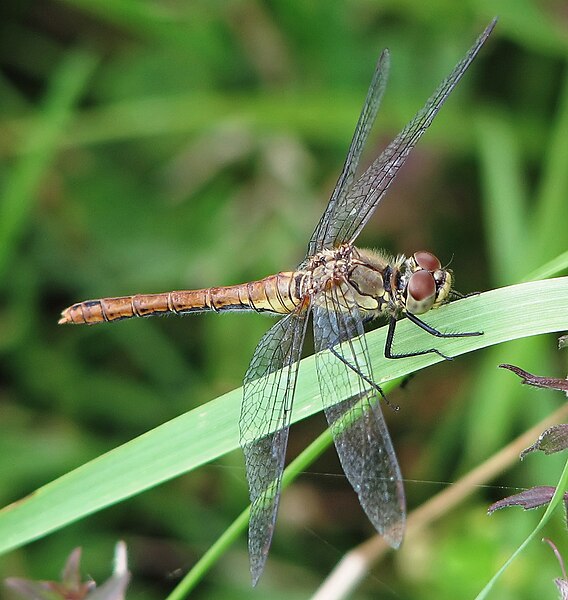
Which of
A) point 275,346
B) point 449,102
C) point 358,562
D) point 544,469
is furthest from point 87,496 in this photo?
point 449,102

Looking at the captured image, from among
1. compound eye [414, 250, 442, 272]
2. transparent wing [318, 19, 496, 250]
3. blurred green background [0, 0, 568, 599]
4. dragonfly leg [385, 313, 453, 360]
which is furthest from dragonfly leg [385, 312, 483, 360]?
blurred green background [0, 0, 568, 599]

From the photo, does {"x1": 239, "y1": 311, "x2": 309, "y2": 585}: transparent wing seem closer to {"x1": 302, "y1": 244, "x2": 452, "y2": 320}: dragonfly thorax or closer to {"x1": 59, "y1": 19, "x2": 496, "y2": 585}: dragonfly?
{"x1": 59, "y1": 19, "x2": 496, "y2": 585}: dragonfly

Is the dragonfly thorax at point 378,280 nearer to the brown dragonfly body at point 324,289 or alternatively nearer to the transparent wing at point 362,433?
the brown dragonfly body at point 324,289

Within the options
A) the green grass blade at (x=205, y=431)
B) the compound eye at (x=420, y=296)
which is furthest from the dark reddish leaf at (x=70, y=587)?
the compound eye at (x=420, y=296)

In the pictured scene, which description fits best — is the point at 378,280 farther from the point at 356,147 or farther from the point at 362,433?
the point at 362,433

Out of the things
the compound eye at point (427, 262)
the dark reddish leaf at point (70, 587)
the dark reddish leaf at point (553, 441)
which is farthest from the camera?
the compound eye at point (427, 262)

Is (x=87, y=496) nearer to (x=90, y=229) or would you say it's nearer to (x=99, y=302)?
(x=99, y=302)

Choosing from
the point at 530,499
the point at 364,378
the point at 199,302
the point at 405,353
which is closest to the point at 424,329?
the point at 405,353

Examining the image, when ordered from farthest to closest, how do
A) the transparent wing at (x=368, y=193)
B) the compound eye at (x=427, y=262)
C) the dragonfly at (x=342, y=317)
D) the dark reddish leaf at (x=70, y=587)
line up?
1. the transparent wing at (x=368, y=193)
2. the compound eye at (x=427, y=262)
3. the dragonfly at (x=342, y=317)
4. the dark reddish leaf at (x=70, y=587)
